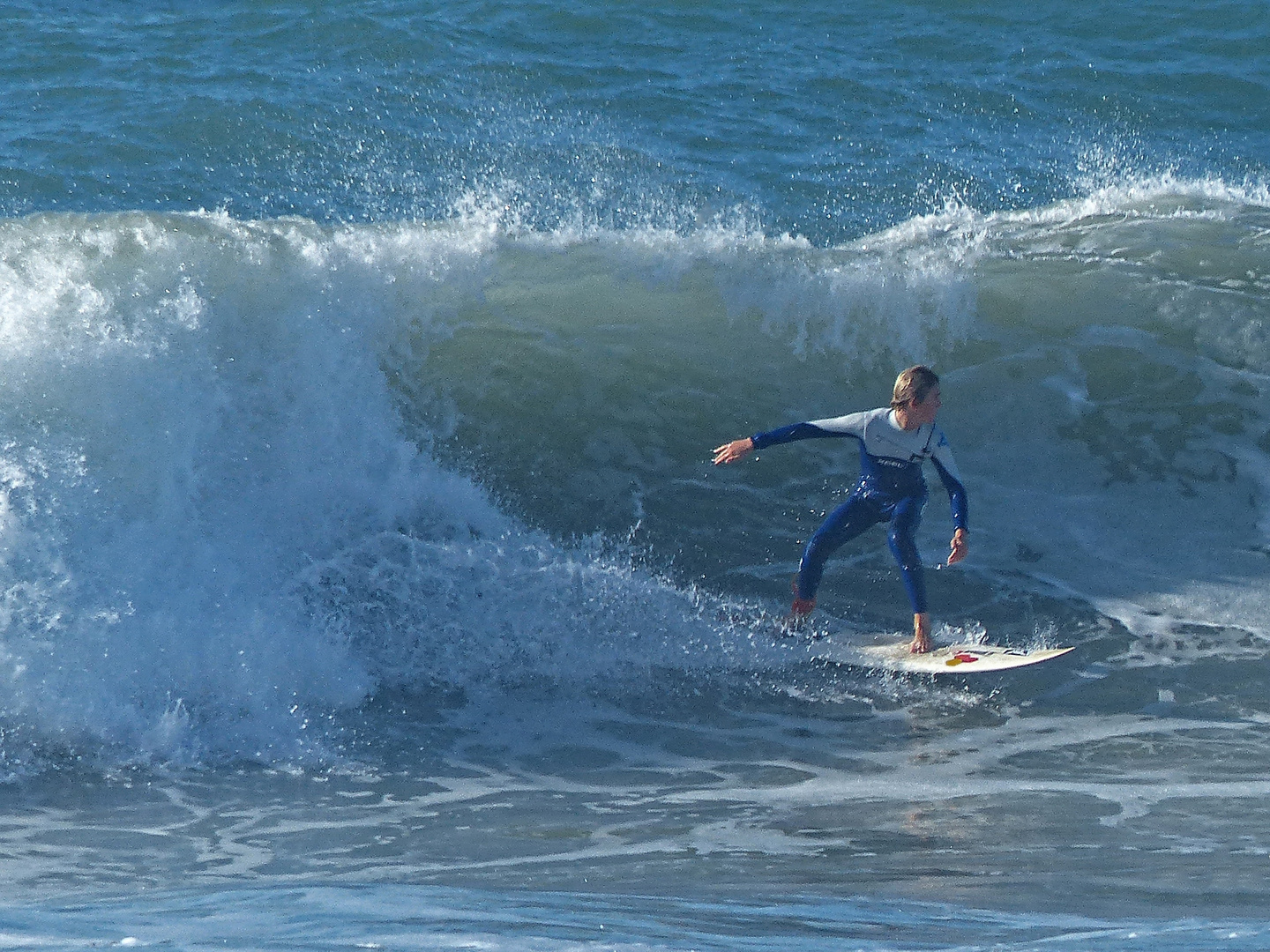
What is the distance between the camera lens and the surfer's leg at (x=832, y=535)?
7082mm

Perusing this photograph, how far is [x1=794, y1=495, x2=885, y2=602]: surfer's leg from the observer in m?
7.08

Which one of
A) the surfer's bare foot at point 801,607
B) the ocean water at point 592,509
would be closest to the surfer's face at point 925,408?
the surfer's bare foot at point 801,607

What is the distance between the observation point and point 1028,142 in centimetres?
1241

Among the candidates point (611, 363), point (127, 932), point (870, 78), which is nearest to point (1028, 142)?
point (870, 78)

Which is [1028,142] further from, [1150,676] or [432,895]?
[432,895]

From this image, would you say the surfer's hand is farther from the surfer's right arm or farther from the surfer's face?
the surfer's face

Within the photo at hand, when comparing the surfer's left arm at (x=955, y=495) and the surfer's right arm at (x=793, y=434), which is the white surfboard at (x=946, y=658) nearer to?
the surfer's left arm at (x=955, y=495)

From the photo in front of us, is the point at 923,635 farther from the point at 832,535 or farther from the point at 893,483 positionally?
the point at 893,483

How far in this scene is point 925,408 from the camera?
6.61 m

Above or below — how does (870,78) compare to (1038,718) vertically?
above

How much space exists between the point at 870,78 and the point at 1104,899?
1044 centimetres

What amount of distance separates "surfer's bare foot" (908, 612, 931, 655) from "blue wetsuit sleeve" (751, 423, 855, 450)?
1.10 metres

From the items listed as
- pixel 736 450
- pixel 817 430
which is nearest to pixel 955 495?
pixel 817 430

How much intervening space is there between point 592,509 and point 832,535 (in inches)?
66.2
